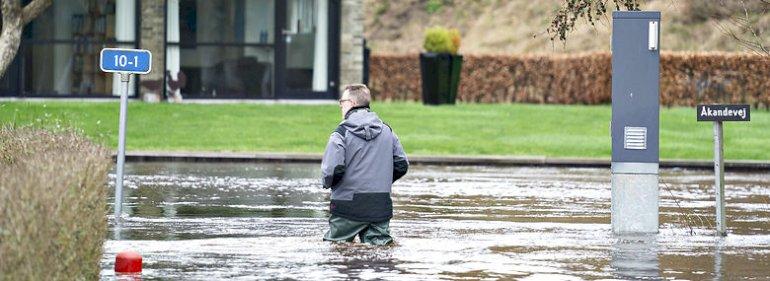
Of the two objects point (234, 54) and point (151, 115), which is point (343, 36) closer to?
point (234, 54)

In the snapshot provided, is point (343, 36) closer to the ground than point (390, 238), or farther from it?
farther from it

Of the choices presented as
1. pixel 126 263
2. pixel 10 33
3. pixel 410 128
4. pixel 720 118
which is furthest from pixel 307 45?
pixel 126 263

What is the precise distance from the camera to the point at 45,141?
14.5 m

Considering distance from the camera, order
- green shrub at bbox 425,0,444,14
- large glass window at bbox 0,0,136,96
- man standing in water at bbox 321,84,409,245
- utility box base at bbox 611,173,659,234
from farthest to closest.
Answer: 1. green shrub at bbox 425,0,444,14
2. large glass window at bbox 0,0,136,96
3. utility box base at bbox 611,173,659,234
4. man standing in water at bbox 321,84,409,245

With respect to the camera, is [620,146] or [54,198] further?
[620,146]

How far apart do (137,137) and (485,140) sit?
20.0 feet

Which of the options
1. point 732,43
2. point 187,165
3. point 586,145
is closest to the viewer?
point 187,165

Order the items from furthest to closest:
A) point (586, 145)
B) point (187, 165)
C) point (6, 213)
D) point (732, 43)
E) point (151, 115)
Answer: point (732, 43) → point (151, 115) → point (586, 145) → point (187, 165) → point (6, 213)

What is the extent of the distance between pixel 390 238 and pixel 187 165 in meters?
13.3

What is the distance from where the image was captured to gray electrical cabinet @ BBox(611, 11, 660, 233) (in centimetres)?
1609

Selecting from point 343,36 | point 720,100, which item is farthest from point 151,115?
point 720,100

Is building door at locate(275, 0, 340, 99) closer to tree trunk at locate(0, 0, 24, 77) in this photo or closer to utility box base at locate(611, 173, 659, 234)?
tree trunk at locate(0, 0, 24, 77)

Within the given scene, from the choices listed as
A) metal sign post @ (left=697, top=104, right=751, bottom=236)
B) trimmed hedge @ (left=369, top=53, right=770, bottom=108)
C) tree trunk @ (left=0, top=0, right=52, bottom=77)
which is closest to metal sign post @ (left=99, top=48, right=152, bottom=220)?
metal sign post @ (left=697, top=104, right=751, bottom=236)

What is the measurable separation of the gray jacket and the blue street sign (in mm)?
4061
